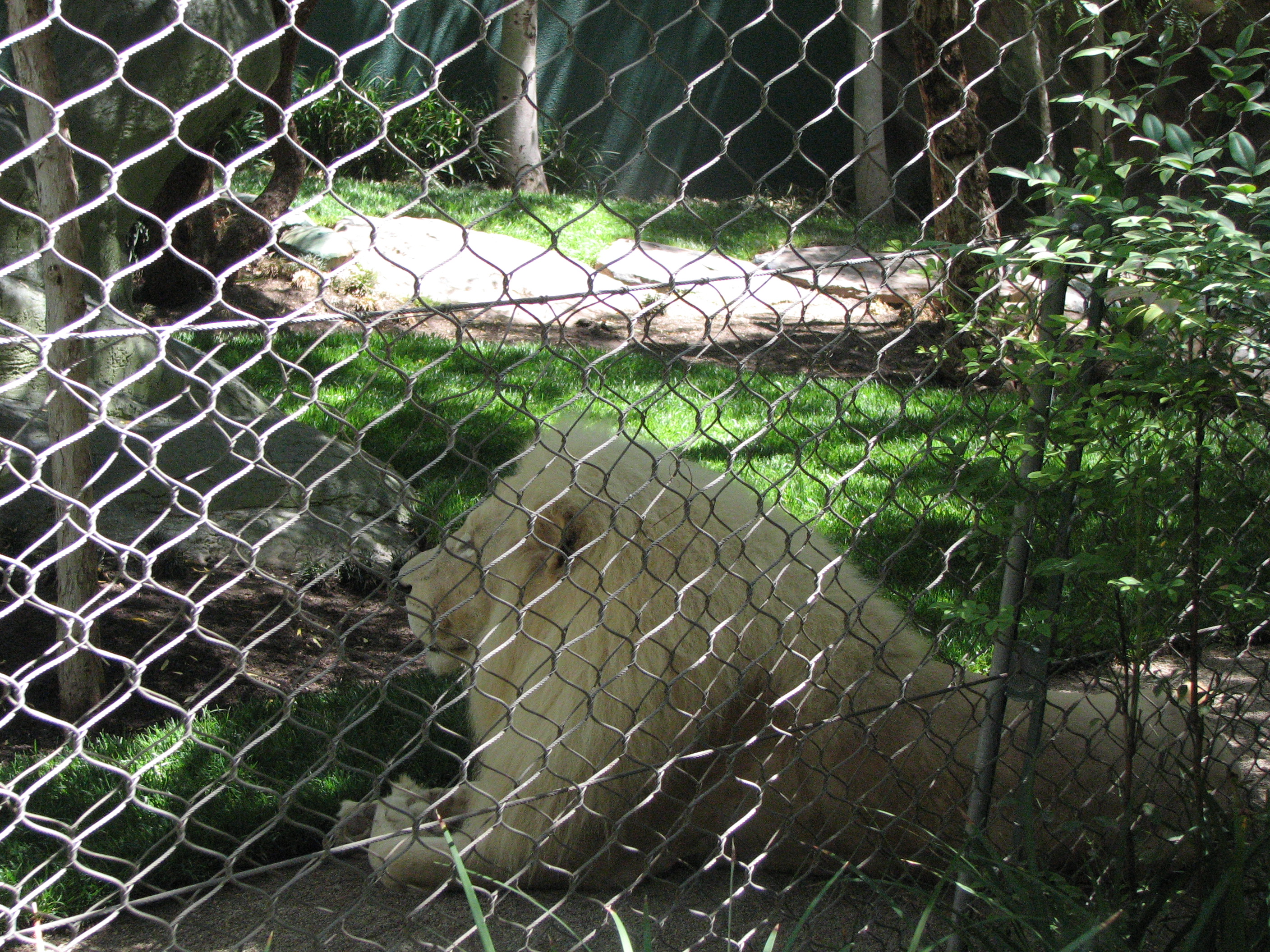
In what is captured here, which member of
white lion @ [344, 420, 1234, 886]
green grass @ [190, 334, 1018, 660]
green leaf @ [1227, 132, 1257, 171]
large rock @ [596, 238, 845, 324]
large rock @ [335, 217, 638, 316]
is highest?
green leaf @ [1227, 132, 1257, 171]

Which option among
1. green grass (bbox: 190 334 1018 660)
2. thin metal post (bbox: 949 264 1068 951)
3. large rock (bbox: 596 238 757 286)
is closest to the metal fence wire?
thin metal post (bbox: 949 264 1068 951)

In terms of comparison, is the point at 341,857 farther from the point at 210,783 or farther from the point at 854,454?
the point at 854,454

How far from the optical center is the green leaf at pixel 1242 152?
1.88 m

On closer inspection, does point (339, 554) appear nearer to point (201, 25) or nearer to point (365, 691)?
point (365, 691)

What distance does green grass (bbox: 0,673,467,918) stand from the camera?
8.74ft

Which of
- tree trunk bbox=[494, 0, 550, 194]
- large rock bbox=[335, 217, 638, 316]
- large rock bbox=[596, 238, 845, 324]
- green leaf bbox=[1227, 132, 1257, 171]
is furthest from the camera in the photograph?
tree trunk bbox=[494, 0, 550, 194]

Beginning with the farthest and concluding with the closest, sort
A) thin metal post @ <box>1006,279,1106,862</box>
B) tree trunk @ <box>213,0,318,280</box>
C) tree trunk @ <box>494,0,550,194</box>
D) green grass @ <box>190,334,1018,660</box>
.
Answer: tree trunk @ <box>494,0,550,194</box> → tree trunk @ <box>213,0,318,280</box> → green grass @ <box>190,334,1018,660</box> → thin metal post @ <box>1006,279,1106,862</box>

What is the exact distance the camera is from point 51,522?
427 cm

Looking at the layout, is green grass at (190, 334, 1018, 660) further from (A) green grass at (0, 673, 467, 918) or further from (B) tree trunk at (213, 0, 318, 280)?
(B) tree trunk at (213, 0, 318, 280)

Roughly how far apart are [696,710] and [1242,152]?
1600 millimetres

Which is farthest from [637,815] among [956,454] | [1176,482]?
[1176,482]

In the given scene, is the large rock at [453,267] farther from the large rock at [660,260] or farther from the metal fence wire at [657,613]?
the metal fence wire at [657,613]

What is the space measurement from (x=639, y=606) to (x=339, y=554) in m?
2.53

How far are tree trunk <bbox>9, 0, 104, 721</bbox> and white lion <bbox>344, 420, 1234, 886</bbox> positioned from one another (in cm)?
101
